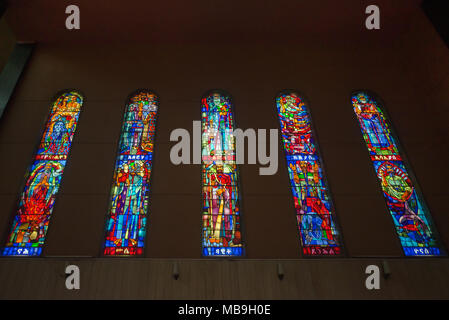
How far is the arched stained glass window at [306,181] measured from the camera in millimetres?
4613

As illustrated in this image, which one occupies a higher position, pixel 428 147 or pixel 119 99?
pixel 119 99

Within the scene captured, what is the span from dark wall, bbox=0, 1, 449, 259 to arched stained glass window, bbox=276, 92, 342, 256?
0.16 m

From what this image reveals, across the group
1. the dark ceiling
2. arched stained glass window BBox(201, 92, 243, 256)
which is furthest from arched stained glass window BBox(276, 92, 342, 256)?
the dark ceiling

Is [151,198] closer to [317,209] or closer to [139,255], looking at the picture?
[139,255]

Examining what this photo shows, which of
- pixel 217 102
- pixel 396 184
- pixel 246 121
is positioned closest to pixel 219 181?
pixel 246 121

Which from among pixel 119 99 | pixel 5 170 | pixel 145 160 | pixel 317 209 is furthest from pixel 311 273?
pixel 5 170

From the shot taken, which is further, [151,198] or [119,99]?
[119,99]

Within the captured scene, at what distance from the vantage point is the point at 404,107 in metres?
6.11

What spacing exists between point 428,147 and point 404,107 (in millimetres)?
1002

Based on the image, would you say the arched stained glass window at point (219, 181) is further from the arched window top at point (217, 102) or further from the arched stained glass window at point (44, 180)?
the arched stained glass window at point (44, 180)

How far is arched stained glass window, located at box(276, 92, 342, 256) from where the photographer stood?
461cm

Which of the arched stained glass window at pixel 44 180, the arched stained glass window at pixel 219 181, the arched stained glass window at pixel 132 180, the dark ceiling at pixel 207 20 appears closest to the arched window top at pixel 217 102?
the arched stained glass window at pixel 219 181

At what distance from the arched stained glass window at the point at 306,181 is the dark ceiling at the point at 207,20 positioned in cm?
174

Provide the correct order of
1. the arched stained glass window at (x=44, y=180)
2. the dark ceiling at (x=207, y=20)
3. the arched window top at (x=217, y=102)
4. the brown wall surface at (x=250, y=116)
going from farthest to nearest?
1. the dark ceiling at (x=207, y=20)
2. the arched window top at (x=217, y=102)
3. the brown wall surface at (x=250, y=116)
4. the arched stained glass window at (x=44, y=180)
